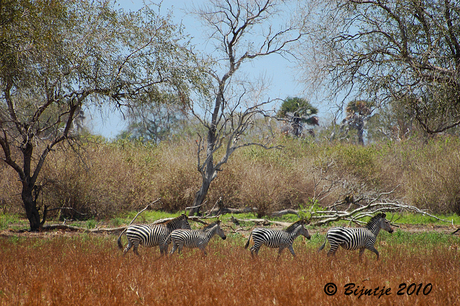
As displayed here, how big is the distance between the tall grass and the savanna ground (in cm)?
881

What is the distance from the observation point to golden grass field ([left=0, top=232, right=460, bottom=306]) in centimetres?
517

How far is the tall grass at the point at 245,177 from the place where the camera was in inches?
711

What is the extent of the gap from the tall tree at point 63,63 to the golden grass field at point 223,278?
4985 mm

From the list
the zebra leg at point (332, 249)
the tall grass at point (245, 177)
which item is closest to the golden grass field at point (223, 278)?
the zebra leg at point (332, 249)

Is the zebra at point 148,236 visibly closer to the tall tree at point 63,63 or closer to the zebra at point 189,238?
the zebra at point 189,238

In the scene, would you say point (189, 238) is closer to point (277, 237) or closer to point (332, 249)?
point (277, 237)

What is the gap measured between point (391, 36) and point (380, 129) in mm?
37512

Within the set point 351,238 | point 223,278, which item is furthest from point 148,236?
point 351,238

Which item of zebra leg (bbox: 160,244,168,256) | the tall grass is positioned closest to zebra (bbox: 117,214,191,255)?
zebra leg (bbox: 160,244,168,256)

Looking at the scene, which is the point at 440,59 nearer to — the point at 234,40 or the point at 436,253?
the point at 436,253

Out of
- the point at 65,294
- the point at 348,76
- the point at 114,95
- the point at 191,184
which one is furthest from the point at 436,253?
the point at 191,184

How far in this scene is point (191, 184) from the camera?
21.6m

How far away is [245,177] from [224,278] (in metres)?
14.4

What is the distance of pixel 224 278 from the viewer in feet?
20.6
